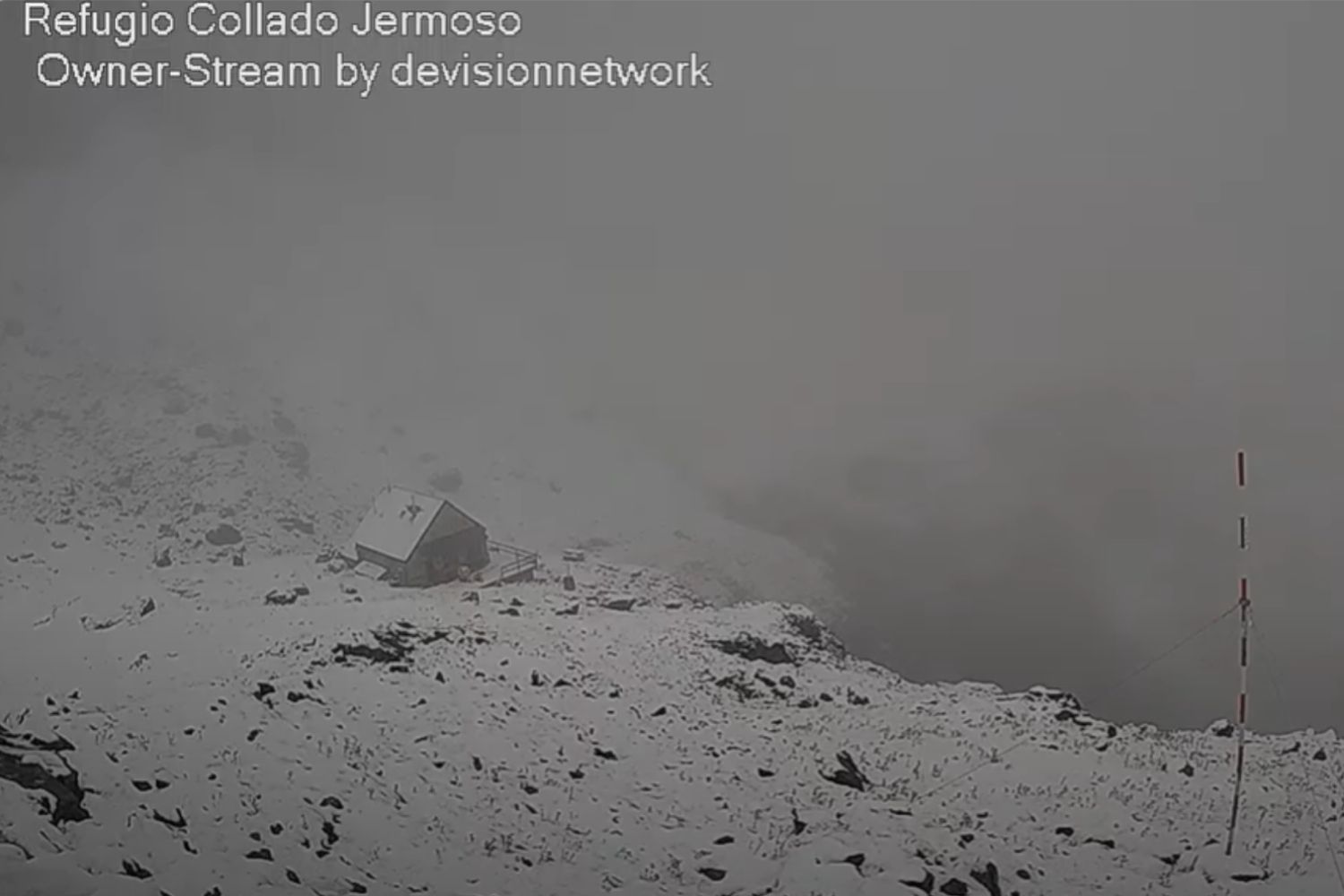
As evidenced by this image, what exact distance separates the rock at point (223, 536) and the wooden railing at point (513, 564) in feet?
29.3

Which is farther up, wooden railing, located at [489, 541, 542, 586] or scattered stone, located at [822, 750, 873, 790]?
wooden railing, located at [489, 541, 542, 586]

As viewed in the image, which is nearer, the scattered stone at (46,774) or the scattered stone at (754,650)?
the scattered stone at (46,774)

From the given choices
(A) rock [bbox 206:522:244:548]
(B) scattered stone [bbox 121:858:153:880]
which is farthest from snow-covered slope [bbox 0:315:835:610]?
(B) scattered stone [bbox 121:858:153:880]

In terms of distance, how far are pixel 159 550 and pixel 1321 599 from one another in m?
40.9

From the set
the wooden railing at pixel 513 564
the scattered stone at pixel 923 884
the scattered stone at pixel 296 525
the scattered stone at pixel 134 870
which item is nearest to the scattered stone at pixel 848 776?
the scattered stone at pixel 923 884

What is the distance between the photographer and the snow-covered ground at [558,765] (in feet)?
28.7

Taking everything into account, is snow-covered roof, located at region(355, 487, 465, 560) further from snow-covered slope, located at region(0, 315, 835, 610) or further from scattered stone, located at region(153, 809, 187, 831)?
scattered stone, located at region(153, 809, 187, 831)

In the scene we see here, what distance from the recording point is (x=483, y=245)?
223 ft

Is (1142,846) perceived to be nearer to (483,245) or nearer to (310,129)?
(483,245)

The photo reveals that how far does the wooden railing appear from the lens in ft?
102

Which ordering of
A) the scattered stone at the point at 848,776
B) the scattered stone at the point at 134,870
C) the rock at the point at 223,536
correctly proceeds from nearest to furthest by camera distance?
the scattered stone at the point at 134,870, the scattered stone at the point at 848,776, the rock at the point at 223,536

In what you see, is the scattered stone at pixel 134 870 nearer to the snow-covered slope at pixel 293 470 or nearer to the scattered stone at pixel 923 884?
the scattered stone at pixel 923 884

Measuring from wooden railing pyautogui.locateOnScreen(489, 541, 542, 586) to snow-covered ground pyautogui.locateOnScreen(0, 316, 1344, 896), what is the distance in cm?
401

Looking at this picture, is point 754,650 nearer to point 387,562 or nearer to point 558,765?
point 558,765
